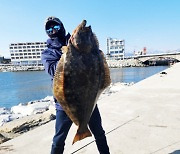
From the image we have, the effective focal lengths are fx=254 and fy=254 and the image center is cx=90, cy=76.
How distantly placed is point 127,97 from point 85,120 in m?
5.87

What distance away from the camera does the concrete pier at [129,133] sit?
415cm

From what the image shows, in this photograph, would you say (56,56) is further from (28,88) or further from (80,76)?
(28,88)

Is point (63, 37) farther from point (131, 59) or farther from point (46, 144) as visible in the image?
point (131, 59)

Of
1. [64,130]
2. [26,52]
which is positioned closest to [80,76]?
[64,130]

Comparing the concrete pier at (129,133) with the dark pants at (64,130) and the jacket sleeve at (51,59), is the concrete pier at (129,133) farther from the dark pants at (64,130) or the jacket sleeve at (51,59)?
the jacket sleeve at (51,59)

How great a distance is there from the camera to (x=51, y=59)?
2.65 m

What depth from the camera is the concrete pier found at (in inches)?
163

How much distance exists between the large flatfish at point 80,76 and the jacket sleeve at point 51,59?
22 cm

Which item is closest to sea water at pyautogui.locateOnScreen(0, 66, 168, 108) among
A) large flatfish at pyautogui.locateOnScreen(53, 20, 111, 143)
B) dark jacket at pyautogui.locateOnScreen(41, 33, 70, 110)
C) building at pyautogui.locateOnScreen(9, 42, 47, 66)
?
dark jacket at pyautogui.locateOnScreen(41, 33, 70, 110)

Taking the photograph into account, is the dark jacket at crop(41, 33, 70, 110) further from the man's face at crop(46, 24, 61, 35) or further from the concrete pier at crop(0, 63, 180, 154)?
the concrete pier at crop(0, 63, 180, 154)

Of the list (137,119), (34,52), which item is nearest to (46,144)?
(137,119)

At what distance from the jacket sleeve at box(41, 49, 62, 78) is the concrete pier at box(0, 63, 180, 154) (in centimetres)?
195

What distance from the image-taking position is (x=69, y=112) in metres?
2.56

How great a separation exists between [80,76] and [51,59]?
15.7 inches
